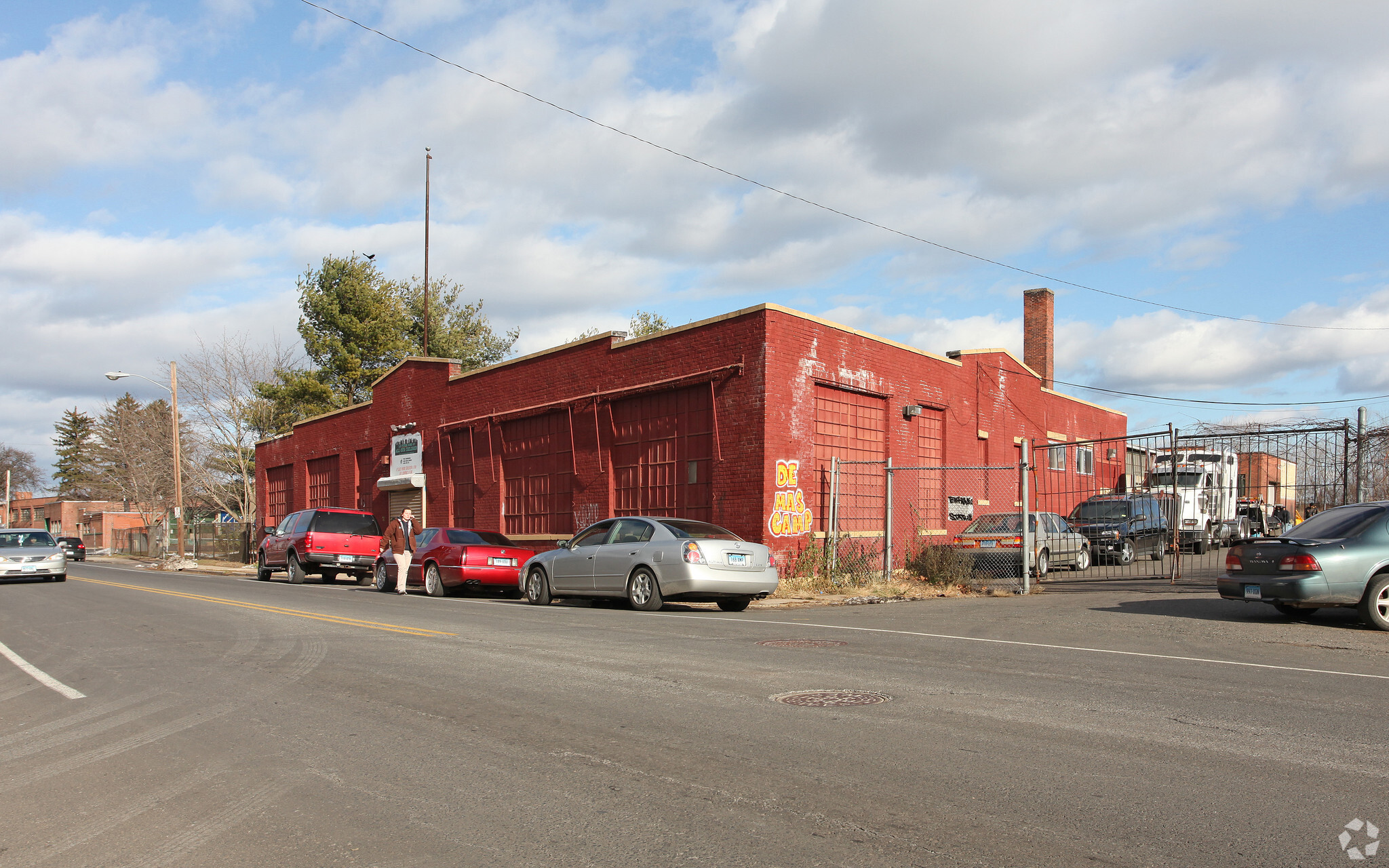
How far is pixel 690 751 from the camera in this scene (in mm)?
5699

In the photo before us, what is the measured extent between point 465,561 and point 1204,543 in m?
15.7

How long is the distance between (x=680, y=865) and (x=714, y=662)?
497 cm

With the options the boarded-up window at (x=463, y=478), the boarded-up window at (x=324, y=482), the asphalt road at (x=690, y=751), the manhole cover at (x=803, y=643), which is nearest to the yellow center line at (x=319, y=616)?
the asphalt road at (x=690, y=751)

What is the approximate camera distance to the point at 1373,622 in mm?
11727

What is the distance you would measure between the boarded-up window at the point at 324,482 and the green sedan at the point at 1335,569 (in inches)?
1302

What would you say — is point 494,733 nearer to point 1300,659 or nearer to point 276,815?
point 276,815

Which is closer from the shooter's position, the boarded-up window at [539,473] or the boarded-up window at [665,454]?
the boarded-up window at [665,454]

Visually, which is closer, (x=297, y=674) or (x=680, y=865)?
(x=680, y=865)

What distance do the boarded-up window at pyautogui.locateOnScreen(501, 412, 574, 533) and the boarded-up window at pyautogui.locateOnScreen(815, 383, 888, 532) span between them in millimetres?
6738

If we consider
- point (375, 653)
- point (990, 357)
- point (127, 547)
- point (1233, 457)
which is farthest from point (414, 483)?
point (127, 547)

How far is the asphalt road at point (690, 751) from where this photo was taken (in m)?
4.32

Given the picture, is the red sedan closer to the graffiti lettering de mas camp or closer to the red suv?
the red suv

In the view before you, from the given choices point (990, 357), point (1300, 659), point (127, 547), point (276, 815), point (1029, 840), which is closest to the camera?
point (1029, 840)

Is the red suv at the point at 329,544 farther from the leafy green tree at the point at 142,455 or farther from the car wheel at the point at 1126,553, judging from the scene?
the leafy green tree at the point at 142,455
